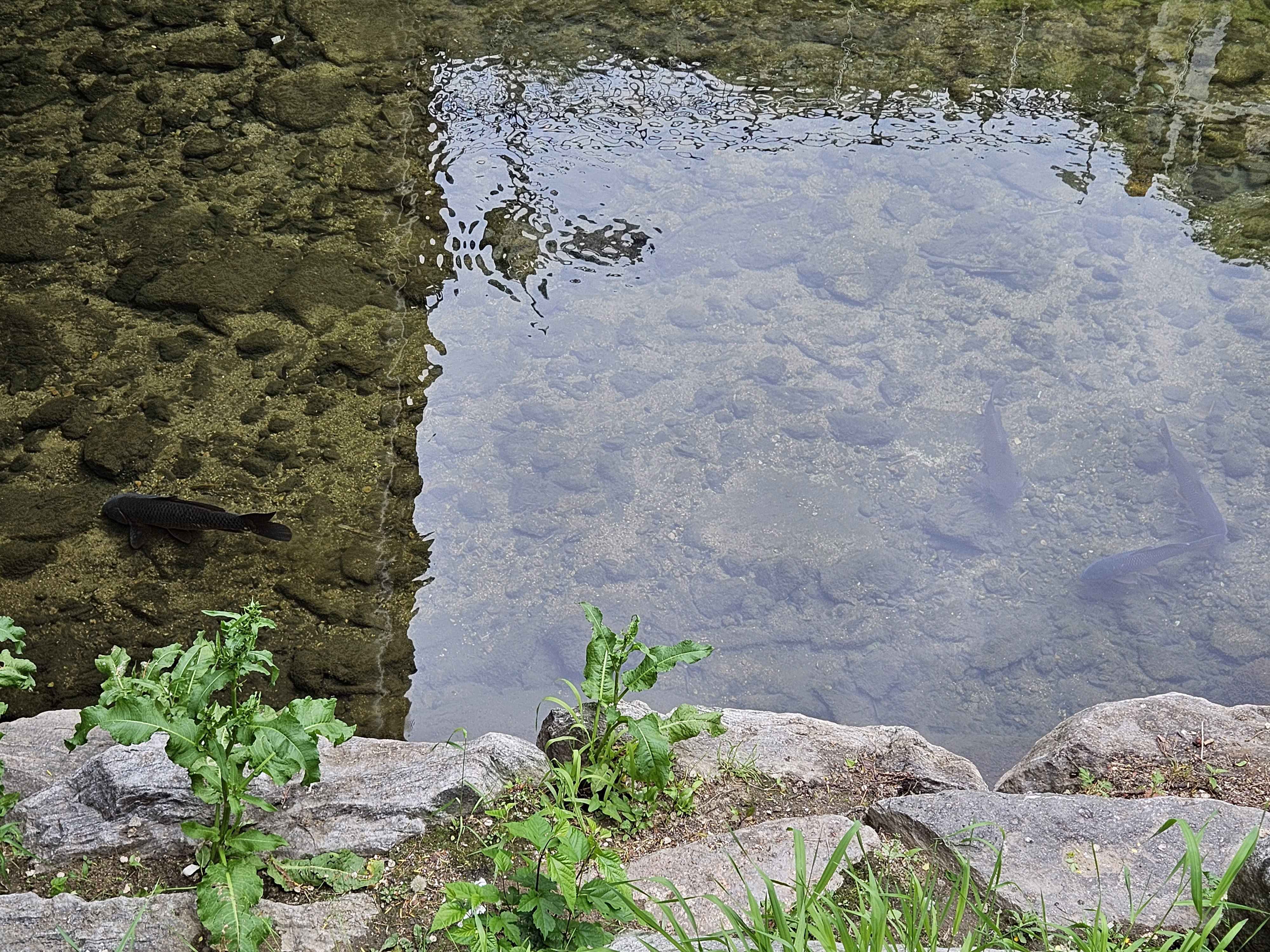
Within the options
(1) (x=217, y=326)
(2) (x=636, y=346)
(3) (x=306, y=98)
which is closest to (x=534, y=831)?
(2) (x=636, y=346)

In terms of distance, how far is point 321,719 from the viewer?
84.3 inches

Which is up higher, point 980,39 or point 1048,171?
point 980,39

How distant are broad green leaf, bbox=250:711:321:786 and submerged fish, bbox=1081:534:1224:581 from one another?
3358mm

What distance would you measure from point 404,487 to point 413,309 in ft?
4.00

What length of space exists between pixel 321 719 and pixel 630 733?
0.86m

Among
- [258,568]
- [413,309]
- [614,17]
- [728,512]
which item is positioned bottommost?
[258,568]

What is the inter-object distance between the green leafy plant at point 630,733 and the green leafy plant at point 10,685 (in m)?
1.27

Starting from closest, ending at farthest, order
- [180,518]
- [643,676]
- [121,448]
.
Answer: [643,676], [180,518], [121,448]

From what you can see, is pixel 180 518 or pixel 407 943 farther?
pixel 180 518

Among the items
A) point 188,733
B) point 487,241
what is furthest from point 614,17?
point 188,733

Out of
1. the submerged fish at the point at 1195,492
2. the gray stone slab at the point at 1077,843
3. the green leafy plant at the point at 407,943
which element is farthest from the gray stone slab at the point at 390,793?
the submerged fish at the point at 1195,492

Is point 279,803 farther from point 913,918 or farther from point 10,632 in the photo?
point 913,918

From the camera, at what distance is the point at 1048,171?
6.06 m

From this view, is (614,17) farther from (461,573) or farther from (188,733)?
(188,733)
